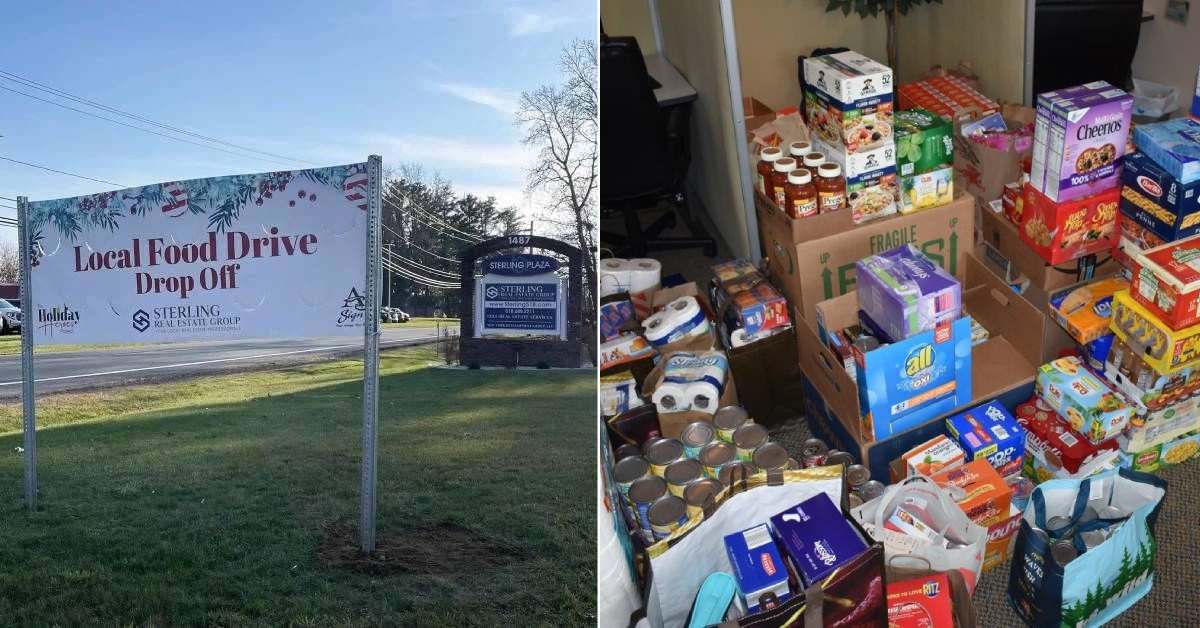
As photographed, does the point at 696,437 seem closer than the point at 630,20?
Yes

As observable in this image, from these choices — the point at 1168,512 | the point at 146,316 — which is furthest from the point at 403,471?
the point at 1168,512

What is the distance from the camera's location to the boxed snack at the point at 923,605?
157cm

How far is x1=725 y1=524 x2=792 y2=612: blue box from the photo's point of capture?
1.40 m

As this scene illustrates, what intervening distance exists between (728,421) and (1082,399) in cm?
89

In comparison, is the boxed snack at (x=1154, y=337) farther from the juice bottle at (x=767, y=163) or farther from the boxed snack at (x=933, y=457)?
the juice bottle at (x=767, y=163)

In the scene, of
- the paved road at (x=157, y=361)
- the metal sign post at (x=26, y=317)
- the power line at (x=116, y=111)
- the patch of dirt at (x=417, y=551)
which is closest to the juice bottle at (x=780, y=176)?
the patch of dirt at (x=417, y=551)

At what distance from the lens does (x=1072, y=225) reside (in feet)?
7.23

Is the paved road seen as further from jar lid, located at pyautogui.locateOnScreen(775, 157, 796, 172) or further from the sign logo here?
jar lid, located at pyautogui.locateOnScreen(775, 157, 796, 172)

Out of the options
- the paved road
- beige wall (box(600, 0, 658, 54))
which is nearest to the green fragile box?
beige wall (box(600, 0, 658, 54))

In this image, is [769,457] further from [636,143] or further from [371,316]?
[636,143]

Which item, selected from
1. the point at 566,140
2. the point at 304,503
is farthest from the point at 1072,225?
the point at 566,140

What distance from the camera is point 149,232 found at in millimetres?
3010

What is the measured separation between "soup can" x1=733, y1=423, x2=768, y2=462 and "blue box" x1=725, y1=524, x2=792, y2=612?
1.02 feet

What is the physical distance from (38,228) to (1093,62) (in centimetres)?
411
